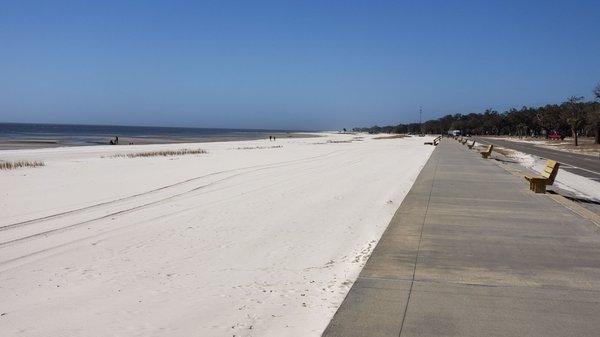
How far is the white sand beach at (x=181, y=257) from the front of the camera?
4.78 meters

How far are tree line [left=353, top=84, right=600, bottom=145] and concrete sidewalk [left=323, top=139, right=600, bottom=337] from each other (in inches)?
2302

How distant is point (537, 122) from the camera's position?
373 feet

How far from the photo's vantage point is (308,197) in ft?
43.1

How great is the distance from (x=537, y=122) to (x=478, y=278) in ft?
387

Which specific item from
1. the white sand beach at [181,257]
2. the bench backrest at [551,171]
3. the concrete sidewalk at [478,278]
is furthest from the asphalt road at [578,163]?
the concrete sidewalk at [478,278]

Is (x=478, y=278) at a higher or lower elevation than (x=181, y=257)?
higher

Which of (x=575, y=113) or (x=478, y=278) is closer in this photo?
(x=478, y=278)

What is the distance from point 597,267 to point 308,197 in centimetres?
764

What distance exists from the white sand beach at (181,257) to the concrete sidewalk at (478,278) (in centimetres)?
39

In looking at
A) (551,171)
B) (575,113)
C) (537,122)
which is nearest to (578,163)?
(551,171)

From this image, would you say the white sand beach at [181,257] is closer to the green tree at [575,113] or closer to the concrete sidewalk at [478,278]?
the concrete sidewalk at [478,278]

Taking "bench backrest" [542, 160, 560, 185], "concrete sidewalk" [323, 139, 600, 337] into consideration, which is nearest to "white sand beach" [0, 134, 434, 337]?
"concrete sidewalk" [323, 139, 600, 337]

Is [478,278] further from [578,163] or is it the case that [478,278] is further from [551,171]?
[578,163]

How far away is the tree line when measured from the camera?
6806 centimetres
